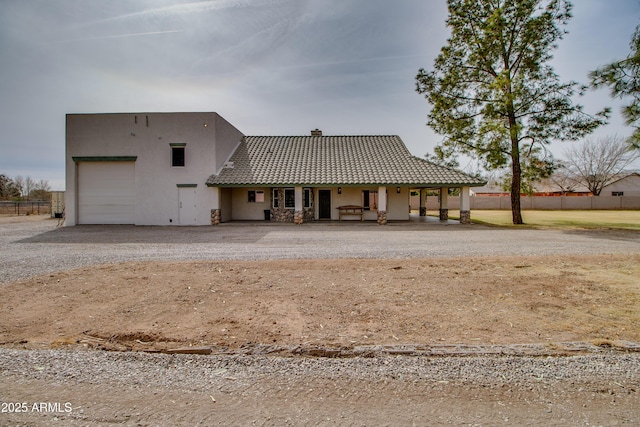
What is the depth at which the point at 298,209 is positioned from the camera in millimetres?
20094

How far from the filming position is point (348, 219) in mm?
22141

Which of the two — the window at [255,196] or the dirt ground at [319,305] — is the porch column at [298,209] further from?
A: the dirt ground at [319,305]

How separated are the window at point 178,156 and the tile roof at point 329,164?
2.04 metres

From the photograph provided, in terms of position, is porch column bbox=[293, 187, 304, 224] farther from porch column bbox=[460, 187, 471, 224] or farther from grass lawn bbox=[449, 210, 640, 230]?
grass lawn bbox=[449, 210, 640, 230]

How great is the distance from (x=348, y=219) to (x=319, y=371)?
62.1 ft

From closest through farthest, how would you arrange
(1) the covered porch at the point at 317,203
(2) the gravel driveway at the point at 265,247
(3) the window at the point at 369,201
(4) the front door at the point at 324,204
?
1. (2) the gravel driveway at the point at 265,247
2. (1) the covered porch at the point at 317,203
3. (4) the front door at the point at 324,204
4. (3) the window at the point at 369,201

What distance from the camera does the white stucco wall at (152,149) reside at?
19.9 meters

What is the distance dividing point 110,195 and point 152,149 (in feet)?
12.0

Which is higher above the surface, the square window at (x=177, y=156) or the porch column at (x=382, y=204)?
the square window at (x=177, y=156)

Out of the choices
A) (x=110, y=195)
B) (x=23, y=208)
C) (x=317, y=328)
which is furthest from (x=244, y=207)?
(x=23, y=208)

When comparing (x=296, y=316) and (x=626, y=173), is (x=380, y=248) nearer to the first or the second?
(x=296, y=316)

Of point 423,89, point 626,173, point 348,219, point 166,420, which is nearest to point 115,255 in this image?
point 166,420

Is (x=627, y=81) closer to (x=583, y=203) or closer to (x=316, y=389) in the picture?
(x=316, y=389)

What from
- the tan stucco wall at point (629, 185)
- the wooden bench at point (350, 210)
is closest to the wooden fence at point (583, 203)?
the tan stucco wall at point (629, 185)
